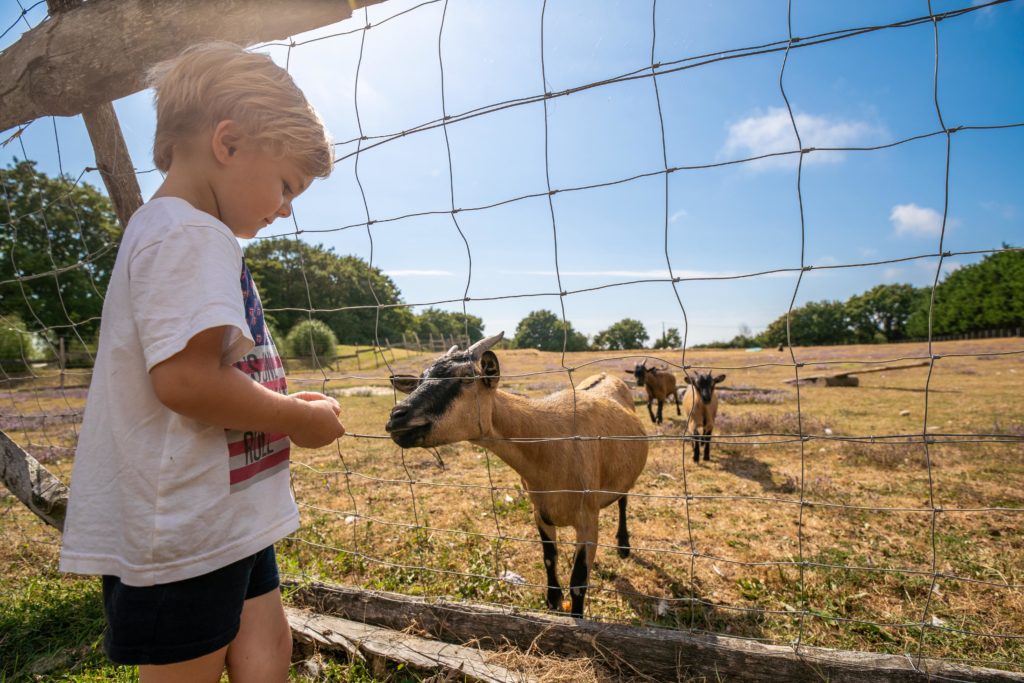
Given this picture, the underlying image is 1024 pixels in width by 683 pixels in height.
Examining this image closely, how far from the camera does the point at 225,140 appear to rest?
1.12 metres

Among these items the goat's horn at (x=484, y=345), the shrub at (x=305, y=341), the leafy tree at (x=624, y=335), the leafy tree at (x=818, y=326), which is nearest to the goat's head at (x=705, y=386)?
the goat's horn at (x=484, y=345)

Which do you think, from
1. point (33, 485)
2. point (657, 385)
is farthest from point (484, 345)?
point (657, 385)

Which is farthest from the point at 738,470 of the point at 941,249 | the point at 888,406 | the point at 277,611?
the point at 888,406

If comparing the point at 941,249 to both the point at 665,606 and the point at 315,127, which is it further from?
the point at 665,606

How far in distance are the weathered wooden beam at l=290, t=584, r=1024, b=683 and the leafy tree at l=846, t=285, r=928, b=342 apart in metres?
59.3

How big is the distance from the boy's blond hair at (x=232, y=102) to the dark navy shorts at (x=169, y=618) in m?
1.06

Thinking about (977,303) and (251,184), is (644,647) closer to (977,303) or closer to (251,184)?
(251,184)

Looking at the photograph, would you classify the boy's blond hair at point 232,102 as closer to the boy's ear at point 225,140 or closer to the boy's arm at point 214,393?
the boy's ear at point 225,140

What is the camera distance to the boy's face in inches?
45.4

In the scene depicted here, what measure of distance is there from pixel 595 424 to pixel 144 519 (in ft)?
9.20

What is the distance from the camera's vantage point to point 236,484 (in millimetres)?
1146

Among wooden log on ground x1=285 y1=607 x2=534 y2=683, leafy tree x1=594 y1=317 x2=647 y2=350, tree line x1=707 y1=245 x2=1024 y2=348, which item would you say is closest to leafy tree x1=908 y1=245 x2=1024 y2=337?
tree line x1=707 y1=245 x2=1024 y2=348

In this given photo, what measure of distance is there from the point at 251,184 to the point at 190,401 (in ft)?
1.82

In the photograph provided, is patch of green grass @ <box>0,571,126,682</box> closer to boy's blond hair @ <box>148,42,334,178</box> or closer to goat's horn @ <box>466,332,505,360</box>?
goat's horn @ <box>466,332,505,360</box>
